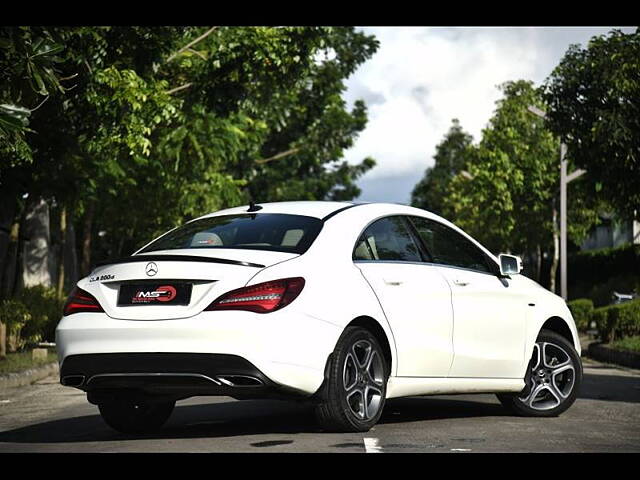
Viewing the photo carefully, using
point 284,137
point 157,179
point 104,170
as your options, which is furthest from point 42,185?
point 284,137

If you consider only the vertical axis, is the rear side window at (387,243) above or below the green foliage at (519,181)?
below

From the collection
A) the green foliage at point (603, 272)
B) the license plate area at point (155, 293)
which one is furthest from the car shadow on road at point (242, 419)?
the green foliage at point (603, 272)

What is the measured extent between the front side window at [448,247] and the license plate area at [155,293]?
222 cm

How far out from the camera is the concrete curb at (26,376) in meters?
14.6

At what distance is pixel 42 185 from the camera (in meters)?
19.3

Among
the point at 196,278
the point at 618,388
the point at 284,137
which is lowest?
the point at 618,388

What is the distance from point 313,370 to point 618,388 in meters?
6.64

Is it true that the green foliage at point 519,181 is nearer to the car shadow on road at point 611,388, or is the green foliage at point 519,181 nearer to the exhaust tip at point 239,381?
the car shadow on road at point 611,388

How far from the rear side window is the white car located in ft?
0.03

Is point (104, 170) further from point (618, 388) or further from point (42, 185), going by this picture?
point (618, 388)

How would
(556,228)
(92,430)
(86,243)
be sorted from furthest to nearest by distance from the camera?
(556,228)
(86,243)
(92,430)

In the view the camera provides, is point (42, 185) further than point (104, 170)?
No

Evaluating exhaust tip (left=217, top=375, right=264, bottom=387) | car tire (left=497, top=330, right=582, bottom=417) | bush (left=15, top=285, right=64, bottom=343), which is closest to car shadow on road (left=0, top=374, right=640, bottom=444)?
car tire (left=497, top=330, right=582, bottom=417)

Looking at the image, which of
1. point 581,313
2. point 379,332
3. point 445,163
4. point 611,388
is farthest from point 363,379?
point 445,163
